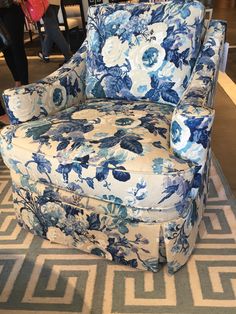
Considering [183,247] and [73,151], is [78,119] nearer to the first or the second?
[73,151]

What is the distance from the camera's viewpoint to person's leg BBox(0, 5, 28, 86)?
219 centimetres

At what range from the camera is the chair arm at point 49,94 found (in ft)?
4.06

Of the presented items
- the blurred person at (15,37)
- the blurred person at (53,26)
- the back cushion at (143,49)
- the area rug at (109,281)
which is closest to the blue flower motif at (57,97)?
the back cushion at (143,49)

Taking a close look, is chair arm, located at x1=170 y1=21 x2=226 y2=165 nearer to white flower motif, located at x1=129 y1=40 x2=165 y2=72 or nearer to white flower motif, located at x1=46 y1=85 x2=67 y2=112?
white flower motif, located at x1=129 y1=40 x2=165 y2=72

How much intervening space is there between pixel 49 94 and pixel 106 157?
1.44 feet

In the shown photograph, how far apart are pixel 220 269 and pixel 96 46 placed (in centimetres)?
97

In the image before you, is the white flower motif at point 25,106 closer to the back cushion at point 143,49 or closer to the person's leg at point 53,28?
the back cushion at point 143,49

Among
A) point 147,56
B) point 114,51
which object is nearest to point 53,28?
point 114,51

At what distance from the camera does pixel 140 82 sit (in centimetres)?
137

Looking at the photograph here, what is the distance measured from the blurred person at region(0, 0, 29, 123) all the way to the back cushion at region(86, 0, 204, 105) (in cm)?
91

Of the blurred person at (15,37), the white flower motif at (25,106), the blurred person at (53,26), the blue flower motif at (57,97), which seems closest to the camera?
the white flower motif at (25,106)

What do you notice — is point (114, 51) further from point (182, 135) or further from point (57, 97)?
point (182, 135)

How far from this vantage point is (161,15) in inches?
52.9

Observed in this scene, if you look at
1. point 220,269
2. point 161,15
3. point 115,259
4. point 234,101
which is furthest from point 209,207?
point 234,101
